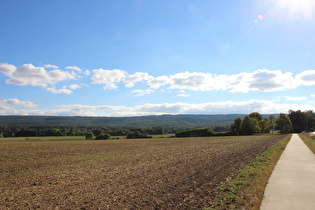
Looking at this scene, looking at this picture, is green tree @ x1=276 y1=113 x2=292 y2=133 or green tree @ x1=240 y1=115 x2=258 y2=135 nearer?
green tree @ x1=240 y1=115 x2=258 y2=135

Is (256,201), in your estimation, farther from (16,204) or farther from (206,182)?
(16,204)

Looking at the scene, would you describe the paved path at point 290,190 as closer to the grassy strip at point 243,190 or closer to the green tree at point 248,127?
the grassy strip at point 243,190

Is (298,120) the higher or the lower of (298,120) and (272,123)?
the higher

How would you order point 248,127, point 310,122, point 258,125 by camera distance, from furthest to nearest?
point 310,122
point 258,125
point 248,127

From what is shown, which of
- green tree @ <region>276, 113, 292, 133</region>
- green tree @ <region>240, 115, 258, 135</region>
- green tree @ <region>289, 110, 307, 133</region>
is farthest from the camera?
green tree @ <region>289, 110, 307, 133</region>

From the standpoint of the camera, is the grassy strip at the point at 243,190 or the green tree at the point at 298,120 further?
the green tree at the point at 298,120

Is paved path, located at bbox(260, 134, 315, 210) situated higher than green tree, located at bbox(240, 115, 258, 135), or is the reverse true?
paved path, located at bbox(260, 134, 315, 210)

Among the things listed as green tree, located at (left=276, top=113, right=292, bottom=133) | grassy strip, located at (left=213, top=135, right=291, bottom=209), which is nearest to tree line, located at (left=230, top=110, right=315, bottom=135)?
green tree, located at (left=276, top=113, right=292, bottom=133)

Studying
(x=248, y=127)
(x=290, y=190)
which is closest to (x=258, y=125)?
(x=248, y=127)

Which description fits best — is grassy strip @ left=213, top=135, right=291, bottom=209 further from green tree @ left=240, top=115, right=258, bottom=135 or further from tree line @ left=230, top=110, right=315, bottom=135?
tree line @ left=230, top=110, right=315, bottom=135

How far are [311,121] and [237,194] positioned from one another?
118196 millimetres

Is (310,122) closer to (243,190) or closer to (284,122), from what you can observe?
(284,122)

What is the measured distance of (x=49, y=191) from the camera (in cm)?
989

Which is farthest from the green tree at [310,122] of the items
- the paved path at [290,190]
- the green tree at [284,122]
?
the paved path at [290,190]
